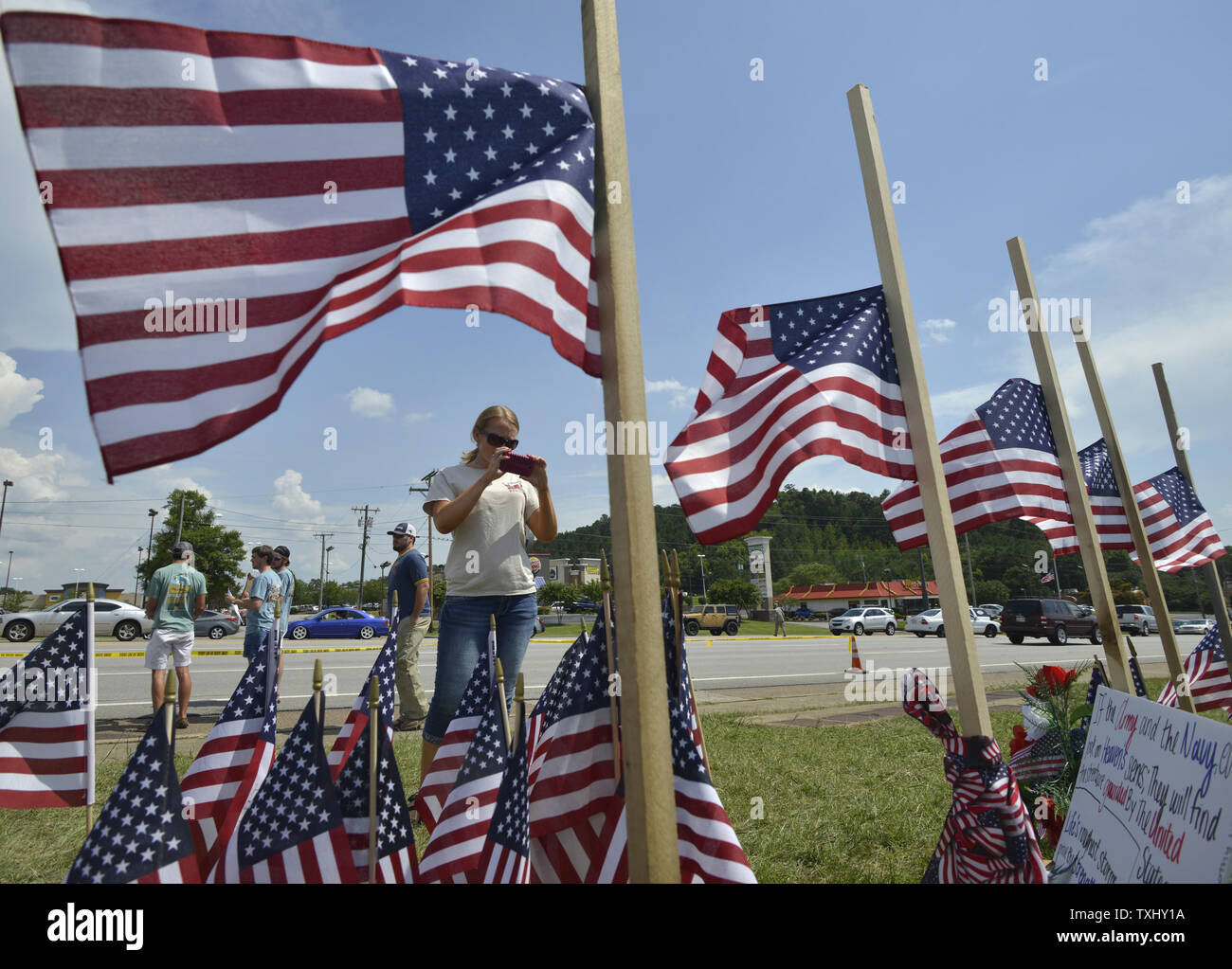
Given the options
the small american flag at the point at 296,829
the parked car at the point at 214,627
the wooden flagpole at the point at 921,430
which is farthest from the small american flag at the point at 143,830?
the parked car at the point at 214,627

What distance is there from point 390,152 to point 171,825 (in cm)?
186

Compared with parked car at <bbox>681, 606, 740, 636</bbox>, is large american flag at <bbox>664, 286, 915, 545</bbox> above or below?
above

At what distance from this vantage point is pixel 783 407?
10.8ft

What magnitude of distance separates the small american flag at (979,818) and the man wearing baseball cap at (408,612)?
3943 mm

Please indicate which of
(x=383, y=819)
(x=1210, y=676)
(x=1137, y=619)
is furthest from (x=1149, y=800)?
(x=1137, y=619)

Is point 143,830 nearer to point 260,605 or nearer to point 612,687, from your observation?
point 612,687

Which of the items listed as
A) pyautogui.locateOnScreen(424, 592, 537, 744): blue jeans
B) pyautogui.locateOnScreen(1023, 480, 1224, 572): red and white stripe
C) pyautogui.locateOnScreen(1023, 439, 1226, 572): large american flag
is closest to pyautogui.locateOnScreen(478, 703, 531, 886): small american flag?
pyautogui.locateOnScreen(424, 592, 537, 744): blue jeans

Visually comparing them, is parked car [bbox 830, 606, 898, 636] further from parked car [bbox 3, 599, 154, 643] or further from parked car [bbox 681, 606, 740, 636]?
parked car [bbox 3, 599, 154, 643]

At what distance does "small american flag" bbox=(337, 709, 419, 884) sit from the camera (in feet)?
8.37

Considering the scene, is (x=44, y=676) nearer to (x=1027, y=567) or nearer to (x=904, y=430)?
(x=904, y=430)

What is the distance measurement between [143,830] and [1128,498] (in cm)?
525

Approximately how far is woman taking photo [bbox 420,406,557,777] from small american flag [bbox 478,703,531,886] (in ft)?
3.33

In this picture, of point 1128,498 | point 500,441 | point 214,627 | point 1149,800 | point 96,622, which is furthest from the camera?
point 214,627
